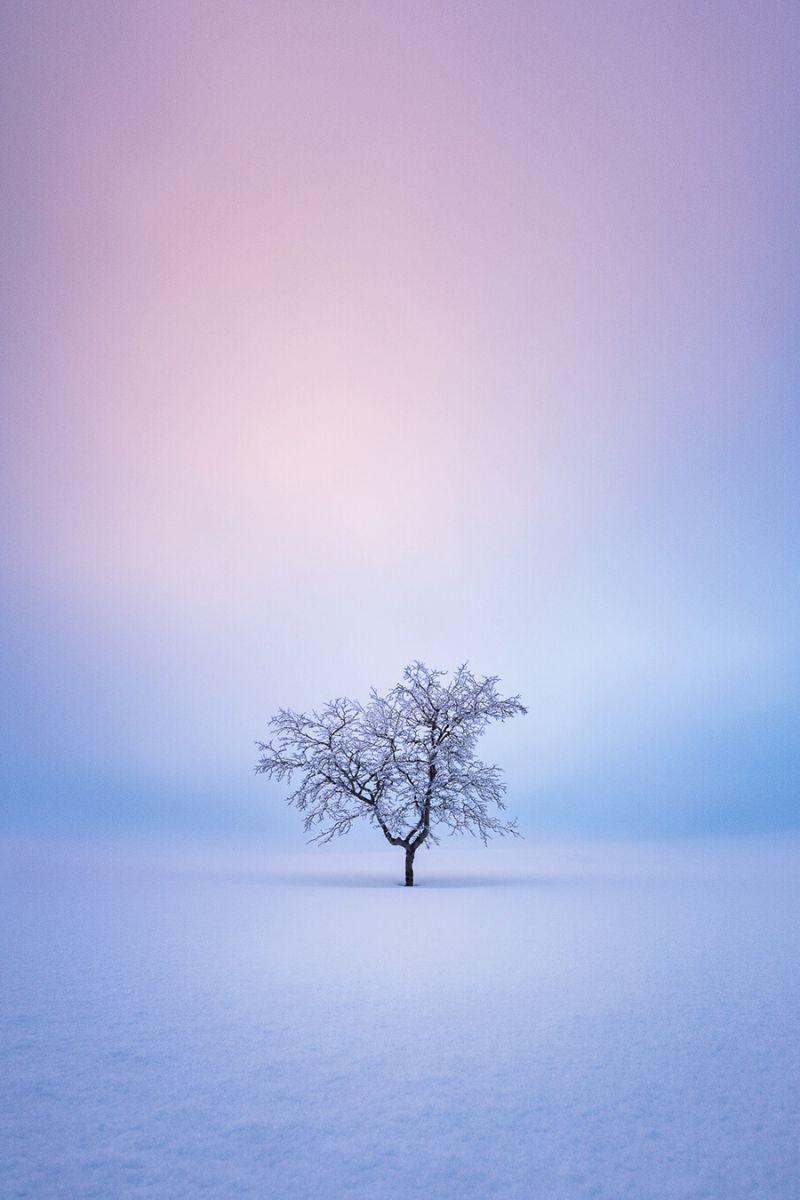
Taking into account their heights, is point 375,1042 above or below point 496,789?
below

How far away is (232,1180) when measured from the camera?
4414 millimetres

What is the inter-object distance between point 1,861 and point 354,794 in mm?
15841

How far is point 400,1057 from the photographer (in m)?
6.57

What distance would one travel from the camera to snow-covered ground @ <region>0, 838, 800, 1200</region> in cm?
455

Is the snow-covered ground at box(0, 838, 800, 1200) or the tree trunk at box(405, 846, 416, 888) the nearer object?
the snow-covered ground at box(0, 838, 800, 1200)

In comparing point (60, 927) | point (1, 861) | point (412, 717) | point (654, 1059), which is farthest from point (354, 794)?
point (654, 1059)

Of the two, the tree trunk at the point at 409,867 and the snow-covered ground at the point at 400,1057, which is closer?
the snow-covered ground at the point at 400,1057

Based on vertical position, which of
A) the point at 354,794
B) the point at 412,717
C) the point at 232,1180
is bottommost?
the point at 232,1180

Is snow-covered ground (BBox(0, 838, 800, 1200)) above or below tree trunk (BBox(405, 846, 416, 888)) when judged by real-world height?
below

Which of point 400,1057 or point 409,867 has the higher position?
point 409,867

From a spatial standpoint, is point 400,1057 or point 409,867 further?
point 409,867

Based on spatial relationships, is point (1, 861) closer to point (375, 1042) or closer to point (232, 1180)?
point (375, 1042)

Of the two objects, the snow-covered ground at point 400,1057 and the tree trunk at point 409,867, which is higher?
the tree trunk at point 409,867

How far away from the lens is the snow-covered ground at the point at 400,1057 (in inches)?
179
